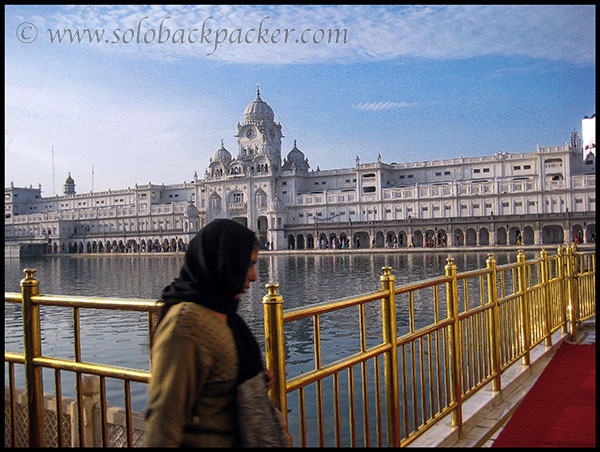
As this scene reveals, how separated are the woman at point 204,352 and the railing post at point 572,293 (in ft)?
21.4

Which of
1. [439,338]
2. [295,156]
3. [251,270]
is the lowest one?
[439,338]

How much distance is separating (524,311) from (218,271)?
4735 millimetres

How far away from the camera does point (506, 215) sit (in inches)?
1959

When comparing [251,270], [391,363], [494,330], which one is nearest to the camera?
[251,270]

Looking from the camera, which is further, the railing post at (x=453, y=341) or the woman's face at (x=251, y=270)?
the railing post at (x=453, y=341)

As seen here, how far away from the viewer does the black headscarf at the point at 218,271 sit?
2143mm

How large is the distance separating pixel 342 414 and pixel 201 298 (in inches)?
220

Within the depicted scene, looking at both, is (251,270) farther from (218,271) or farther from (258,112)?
(258,112)

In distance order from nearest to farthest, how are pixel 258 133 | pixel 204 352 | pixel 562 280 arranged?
pixel 204 352, pixel 562 280, pixel 258 133

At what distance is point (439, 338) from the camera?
5.09 m

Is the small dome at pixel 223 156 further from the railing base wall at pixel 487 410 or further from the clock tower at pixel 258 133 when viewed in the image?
the railing base wall at pixel 487 410

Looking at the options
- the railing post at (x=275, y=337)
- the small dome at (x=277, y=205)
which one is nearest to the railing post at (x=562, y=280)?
the railing post at (x=275, y=337)

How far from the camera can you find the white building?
49.4 m

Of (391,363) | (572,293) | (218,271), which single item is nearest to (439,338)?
(391,363)
